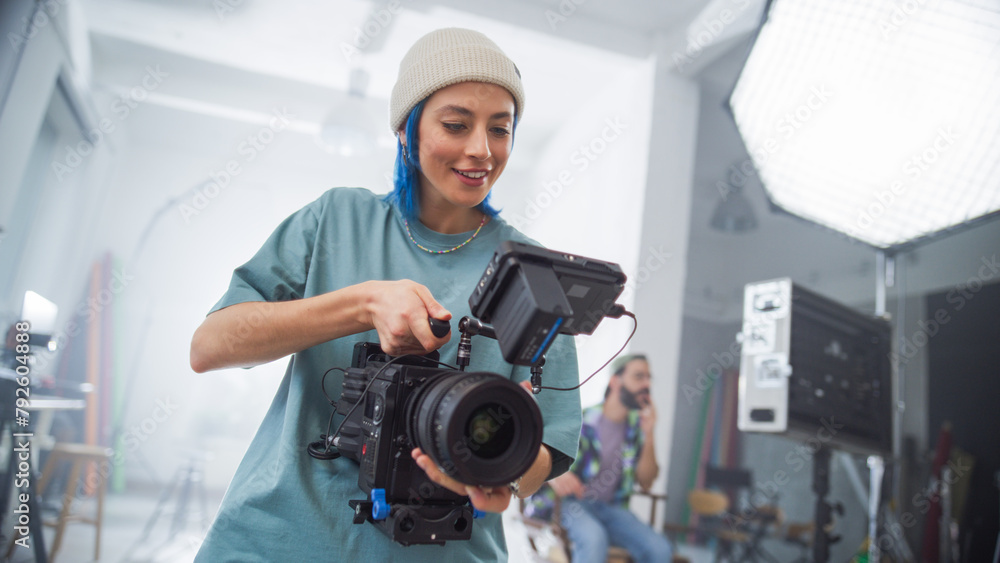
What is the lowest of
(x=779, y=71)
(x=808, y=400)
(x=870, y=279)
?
(x=808, y=400)

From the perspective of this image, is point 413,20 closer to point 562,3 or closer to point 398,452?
point 562,3

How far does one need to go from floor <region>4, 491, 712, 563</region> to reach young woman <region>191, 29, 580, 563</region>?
2392 mm

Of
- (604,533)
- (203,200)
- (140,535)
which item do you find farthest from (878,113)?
(203,200)

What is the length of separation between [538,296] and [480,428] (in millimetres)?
130

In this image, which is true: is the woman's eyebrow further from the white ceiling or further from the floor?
the white ceiling

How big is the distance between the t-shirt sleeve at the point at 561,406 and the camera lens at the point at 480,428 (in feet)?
0.43

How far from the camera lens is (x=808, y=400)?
1691 mm

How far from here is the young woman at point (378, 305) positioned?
1.92 ft

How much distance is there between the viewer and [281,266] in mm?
668

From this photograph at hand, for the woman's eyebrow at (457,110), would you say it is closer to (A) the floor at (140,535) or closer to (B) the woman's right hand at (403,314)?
(B) the woman's right hand at (403,314)

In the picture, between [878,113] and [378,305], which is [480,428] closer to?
[378,305]

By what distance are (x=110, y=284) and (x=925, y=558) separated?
6.45 m

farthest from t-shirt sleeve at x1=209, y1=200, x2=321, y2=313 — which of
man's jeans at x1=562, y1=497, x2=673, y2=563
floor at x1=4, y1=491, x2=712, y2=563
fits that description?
floor at x1=4, y1=491, x2=712, y2=563

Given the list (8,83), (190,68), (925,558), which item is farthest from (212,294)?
(925,558)
